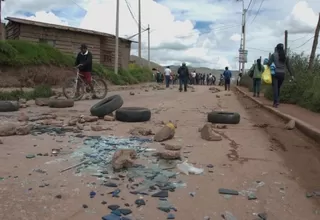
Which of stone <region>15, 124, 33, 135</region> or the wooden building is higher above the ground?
the wooden building

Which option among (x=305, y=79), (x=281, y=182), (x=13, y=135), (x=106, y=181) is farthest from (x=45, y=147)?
(x=305, y=79)

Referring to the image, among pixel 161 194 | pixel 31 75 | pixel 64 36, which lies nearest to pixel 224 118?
pixel 161 194

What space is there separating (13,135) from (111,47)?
31762 millimetres

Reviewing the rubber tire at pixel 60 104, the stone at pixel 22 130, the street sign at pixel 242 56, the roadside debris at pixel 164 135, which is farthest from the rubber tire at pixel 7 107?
the street sign at pixel 242 56

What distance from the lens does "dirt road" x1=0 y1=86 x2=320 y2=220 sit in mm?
3334

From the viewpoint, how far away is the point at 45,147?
5.48 m

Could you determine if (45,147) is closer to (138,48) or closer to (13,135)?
(13,135)

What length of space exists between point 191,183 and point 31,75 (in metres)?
19.5

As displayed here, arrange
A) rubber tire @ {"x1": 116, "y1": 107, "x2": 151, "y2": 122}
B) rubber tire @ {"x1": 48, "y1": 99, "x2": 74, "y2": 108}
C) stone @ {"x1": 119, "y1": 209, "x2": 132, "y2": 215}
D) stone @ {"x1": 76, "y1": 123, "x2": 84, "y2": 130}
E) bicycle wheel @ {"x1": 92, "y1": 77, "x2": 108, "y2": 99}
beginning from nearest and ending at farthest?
stone @ {"x1": 119, "y1": 209, "x2": 132, "y2": 215}
stone @ {"x1": 76, "y1": 123, "x2": 84, "y2": 130}
rubber tire @ {"x1": 116, "y1": 107, "x2": 151, "y2": 122}
rubber tire @ {"x1": 48, "y1": 99, "x2": 74, "y2": 108}
bicycle wheel @ {"x1": 92, "y1": 77, "x2": 108, "y2": 99}

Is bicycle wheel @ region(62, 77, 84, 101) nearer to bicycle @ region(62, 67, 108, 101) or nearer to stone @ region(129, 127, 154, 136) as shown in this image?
bicycle @ region(62, 67, 108, 101)

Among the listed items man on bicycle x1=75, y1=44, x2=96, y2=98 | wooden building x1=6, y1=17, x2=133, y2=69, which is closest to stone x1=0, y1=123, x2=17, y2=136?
man on bicycle x1=75, y1=44, x2=96, y2=98

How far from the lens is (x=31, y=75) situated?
2189 cm

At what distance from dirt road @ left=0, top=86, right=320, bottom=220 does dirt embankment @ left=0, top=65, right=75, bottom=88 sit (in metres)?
15.5

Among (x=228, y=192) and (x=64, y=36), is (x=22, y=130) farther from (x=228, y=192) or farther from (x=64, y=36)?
(x=64, y=36)
